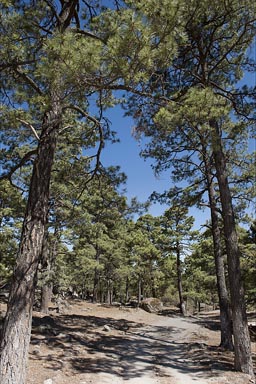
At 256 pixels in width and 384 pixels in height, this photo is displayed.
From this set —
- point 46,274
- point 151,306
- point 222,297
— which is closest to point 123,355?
point 222,297

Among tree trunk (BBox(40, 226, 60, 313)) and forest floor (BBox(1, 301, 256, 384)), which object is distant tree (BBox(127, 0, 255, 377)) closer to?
forest floor (BBox(1, 301, 256, 384))

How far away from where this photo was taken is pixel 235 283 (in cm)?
634

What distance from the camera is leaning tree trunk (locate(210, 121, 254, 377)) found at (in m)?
5.87

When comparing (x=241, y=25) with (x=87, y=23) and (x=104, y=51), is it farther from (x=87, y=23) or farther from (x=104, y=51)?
(x=104, y=51)

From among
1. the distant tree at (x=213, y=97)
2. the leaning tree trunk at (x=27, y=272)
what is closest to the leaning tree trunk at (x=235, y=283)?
the distant tree at (x=213, y=97)

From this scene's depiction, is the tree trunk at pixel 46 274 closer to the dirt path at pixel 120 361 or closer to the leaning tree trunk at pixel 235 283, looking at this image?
the dirt path at pixel 120 361

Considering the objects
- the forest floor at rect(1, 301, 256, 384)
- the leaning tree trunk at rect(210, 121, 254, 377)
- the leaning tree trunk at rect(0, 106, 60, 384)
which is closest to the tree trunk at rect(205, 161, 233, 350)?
the forest floor at rect(1, 301, 256, 384)

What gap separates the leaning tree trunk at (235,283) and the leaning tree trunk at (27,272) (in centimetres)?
332

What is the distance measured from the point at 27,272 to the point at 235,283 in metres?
4.57

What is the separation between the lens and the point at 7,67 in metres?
5.12

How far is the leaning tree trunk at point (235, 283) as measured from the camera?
587 cm

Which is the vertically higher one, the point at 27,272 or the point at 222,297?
the point at 27,272

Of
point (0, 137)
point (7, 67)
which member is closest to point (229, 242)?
point (7, 67)

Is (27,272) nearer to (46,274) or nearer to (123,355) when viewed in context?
(123,355)
